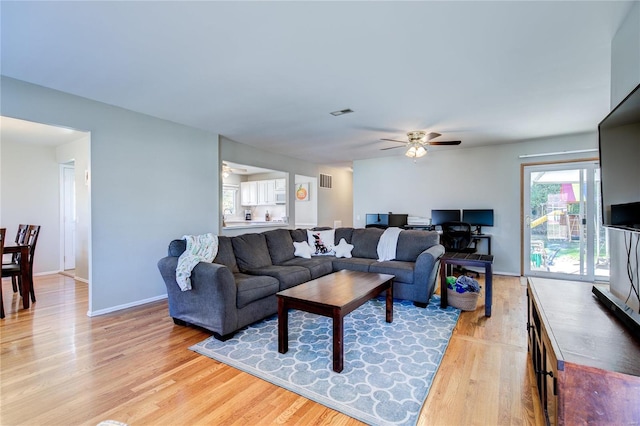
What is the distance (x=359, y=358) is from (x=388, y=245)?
2.24 metres

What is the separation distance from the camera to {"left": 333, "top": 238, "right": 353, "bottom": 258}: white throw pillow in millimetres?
4602

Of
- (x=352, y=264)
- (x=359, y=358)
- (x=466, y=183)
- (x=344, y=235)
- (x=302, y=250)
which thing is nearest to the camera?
(x=359, y=358)

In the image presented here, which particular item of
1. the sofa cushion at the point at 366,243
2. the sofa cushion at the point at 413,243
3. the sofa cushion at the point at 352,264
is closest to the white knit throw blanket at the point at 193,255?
the sofa cushion at the point at 352,264

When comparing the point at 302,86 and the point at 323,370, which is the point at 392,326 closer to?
the point at 323,370

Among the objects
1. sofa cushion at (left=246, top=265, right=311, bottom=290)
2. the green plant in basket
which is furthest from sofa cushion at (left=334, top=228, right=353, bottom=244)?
the green plant in basket

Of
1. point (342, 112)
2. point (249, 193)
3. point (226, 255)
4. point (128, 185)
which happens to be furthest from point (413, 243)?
point (249, 193)

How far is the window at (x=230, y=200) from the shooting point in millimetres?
8875

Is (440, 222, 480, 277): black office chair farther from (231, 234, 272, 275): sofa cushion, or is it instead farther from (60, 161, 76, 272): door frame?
(60, 161, 76, 272): door frame

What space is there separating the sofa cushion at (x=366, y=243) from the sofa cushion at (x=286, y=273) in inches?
47.3

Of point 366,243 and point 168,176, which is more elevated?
point 168,176

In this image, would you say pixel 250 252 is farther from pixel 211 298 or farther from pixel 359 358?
pixel 359 358

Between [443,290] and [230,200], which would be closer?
[443,290]

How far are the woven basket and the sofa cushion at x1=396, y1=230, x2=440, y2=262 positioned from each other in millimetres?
786

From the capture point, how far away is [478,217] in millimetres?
5555
